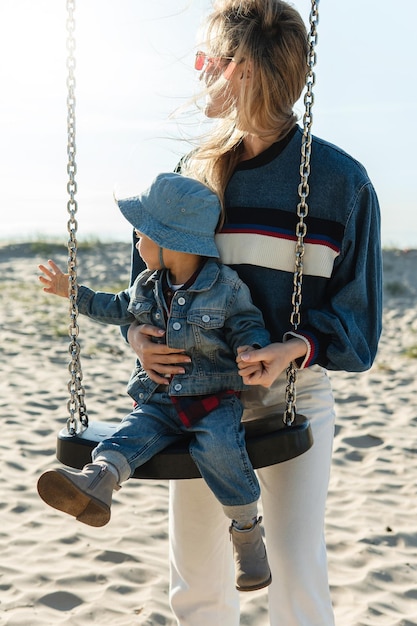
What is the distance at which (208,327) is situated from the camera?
7.27 feet

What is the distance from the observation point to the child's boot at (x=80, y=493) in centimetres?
212

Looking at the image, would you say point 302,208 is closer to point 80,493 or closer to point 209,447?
point 209,447

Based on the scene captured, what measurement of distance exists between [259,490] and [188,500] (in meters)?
0.28

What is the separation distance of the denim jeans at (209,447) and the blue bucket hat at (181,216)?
41 cm

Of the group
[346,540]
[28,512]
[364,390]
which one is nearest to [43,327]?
[364,390]

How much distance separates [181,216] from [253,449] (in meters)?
0.62

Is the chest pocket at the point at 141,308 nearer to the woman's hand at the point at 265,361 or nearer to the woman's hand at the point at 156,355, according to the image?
the woman's hand at the point at 156,355

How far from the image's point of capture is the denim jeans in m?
2.16

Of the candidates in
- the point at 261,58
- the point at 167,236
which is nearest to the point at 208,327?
the point at 167,236

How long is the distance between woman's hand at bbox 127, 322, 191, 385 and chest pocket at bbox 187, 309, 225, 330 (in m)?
0.11

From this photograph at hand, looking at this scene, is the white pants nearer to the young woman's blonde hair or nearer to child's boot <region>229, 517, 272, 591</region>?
child's boot <region>229, 517, 272, 591</region>

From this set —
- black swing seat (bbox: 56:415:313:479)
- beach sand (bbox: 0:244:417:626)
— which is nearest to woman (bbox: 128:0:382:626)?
black swing seat (bbox: 56:415:313:479)

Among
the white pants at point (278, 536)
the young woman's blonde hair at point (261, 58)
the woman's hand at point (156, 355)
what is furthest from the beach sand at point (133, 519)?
the young woman's blonde hair at point (261, 58)

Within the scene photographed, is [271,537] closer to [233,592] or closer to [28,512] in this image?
[233,592]
